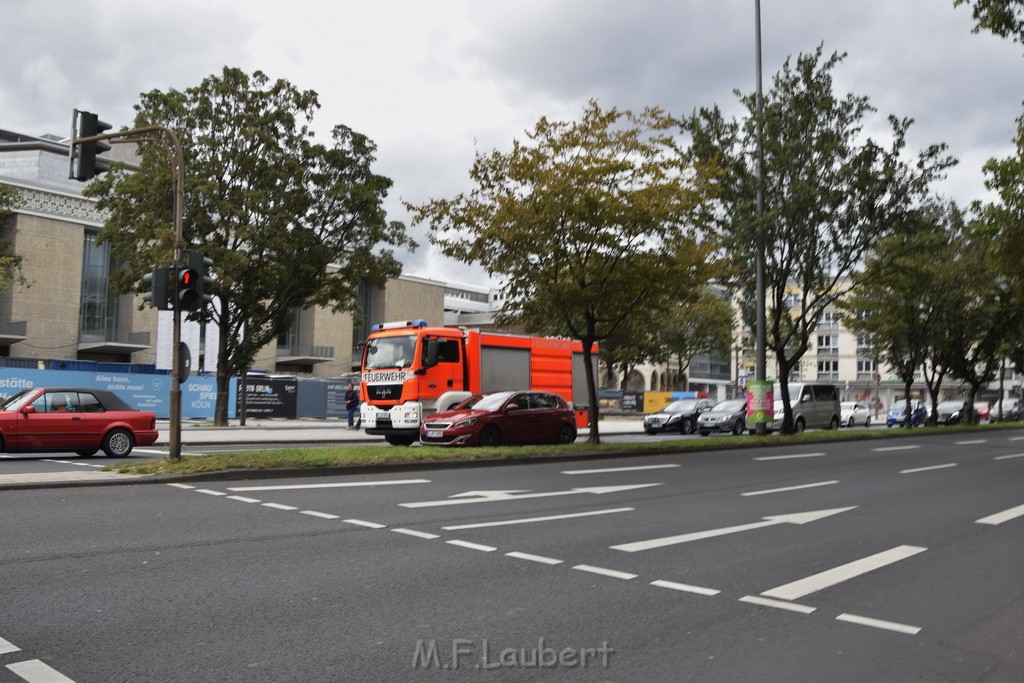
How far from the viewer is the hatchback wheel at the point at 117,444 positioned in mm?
17219

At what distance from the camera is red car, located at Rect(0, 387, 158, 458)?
16234mm

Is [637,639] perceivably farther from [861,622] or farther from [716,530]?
[716,530]

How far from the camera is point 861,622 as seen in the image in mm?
5535

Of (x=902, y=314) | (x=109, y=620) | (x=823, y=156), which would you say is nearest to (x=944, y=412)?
(x=902, y=314)

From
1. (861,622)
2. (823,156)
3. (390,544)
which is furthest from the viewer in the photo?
(823,156)

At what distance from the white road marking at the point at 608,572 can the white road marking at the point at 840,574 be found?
1.01 meters

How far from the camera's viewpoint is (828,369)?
115m

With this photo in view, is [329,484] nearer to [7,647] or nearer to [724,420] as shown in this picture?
[7,647]

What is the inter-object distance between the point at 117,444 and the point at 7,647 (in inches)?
546

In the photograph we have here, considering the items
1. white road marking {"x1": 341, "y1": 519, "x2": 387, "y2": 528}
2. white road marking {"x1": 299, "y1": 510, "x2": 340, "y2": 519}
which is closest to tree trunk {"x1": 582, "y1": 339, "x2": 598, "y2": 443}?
white road marking {"x1": 299, "y1": 510, "x2": 340, "y2": 519}

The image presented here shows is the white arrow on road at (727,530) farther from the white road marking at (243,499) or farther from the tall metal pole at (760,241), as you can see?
the tall metal pole at (760,241)

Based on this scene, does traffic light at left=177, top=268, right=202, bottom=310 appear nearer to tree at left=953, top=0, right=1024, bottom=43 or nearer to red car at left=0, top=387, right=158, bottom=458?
red car at left=0, top=387, right=158, bottom=458

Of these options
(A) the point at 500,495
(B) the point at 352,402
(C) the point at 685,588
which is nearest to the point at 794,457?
(A) the point at 500,495

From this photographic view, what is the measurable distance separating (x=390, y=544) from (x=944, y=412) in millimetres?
54283
